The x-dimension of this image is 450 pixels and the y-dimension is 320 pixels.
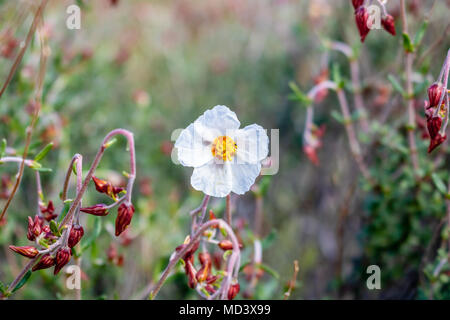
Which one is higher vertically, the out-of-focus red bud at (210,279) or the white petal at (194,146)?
the white petal at (194,146)

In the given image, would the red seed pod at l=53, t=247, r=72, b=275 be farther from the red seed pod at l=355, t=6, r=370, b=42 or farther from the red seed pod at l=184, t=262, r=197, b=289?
the red seed pod at l=355, t=6, r=370, b=42

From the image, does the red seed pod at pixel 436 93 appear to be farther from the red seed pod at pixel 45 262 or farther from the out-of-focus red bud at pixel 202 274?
the red seed pod at pixel 45 262

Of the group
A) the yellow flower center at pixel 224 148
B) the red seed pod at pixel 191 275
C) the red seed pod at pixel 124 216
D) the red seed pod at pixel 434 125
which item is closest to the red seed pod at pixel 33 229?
the red seed pod at pixel 124 216

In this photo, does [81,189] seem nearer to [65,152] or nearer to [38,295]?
[38,295]

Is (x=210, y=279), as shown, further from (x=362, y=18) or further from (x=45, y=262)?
(x=362, y=18)

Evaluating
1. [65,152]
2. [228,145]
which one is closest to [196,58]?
[65,152]

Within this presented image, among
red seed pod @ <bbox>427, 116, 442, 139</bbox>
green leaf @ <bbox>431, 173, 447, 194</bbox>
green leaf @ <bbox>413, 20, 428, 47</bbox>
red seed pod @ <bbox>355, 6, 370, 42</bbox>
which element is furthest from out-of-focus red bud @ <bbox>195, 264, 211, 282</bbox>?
green leaf @ <bbox>413, 20, 428, 47</bbox>
